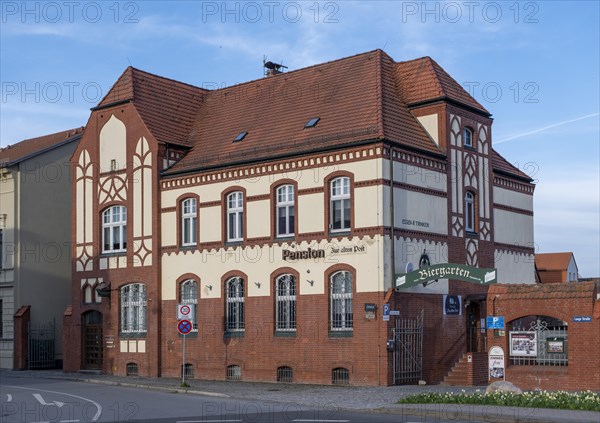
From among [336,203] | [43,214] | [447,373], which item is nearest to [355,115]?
[336,203]

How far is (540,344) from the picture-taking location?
88.7ft

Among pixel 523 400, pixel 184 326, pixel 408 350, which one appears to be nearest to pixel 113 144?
pixel 184 326

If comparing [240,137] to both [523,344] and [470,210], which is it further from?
[523,344]

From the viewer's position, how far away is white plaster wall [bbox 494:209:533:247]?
118 ft

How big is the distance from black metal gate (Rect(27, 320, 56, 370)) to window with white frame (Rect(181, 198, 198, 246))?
10.2 meters

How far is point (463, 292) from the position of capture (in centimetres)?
3328

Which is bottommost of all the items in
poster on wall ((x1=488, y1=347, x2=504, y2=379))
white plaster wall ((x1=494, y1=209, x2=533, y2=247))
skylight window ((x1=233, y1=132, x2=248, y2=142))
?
poster on wall ((x1=488, y1=347, x2=504, y2=379))

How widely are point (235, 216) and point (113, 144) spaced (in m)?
7.18

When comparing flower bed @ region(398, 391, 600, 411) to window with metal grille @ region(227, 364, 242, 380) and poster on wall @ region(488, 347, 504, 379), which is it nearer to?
poster on wall @ region(488, 347, 504, 379)

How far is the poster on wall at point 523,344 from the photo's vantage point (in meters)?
27.1

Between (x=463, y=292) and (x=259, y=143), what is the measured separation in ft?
30.2

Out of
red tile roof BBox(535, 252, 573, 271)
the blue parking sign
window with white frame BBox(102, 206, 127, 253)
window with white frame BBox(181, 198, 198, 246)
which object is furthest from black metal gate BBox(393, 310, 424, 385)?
red tile roof BBox(535, 252, 573, 271)

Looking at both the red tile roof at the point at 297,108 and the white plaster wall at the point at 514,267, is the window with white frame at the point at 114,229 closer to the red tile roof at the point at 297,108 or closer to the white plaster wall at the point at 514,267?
the red tile roof at the point at 297,108

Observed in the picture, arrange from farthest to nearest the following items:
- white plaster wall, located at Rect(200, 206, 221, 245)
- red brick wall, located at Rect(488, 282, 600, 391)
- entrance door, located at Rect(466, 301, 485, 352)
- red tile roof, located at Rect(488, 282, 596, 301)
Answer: white plaster wall, located at Rect(200, 206, 221, 245)
entrance door, located at Rect(466, 301, 485, 352)
red tile roof, located at Rect(488, 282, 596, 301)
red brick wall, located at Rect(488, 282, 600, 391)
